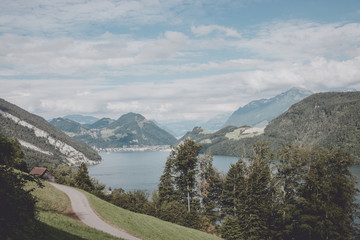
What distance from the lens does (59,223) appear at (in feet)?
72.1

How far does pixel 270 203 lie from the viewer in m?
45.8

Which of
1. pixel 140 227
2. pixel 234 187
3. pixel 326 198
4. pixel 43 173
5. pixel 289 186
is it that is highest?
pixel 289 186

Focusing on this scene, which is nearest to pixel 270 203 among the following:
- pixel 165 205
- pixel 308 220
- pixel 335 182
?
pixel 308 220

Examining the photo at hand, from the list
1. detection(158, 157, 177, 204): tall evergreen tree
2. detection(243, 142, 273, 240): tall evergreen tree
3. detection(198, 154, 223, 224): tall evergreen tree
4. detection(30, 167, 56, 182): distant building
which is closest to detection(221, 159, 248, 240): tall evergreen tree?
detection(243, 142, 273, 240): tall evergreen tree

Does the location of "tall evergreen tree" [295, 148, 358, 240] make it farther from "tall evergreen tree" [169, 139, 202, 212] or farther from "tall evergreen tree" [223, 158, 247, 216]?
"tall evergreen tree" [169, 139, 202, 212]

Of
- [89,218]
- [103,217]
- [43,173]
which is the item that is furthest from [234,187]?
[43,173]

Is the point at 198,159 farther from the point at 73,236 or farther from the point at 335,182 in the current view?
the point at 73,236

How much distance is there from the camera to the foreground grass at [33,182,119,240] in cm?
1742

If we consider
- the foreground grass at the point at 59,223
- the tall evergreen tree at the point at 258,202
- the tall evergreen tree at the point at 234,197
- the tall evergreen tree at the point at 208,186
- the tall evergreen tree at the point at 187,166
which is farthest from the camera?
the tall evergreen tree at the point at 208,186

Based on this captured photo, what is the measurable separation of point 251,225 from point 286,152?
12897 mm

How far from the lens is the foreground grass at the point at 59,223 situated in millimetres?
17422

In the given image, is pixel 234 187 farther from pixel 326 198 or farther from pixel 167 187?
pixel 326 198

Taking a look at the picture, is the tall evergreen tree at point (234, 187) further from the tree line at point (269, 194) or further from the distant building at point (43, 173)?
the distant building at point (43, 173)

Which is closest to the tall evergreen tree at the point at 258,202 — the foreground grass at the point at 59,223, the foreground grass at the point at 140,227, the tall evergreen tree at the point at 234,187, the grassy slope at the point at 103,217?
the tall evergreen tree at the point at 234,187
